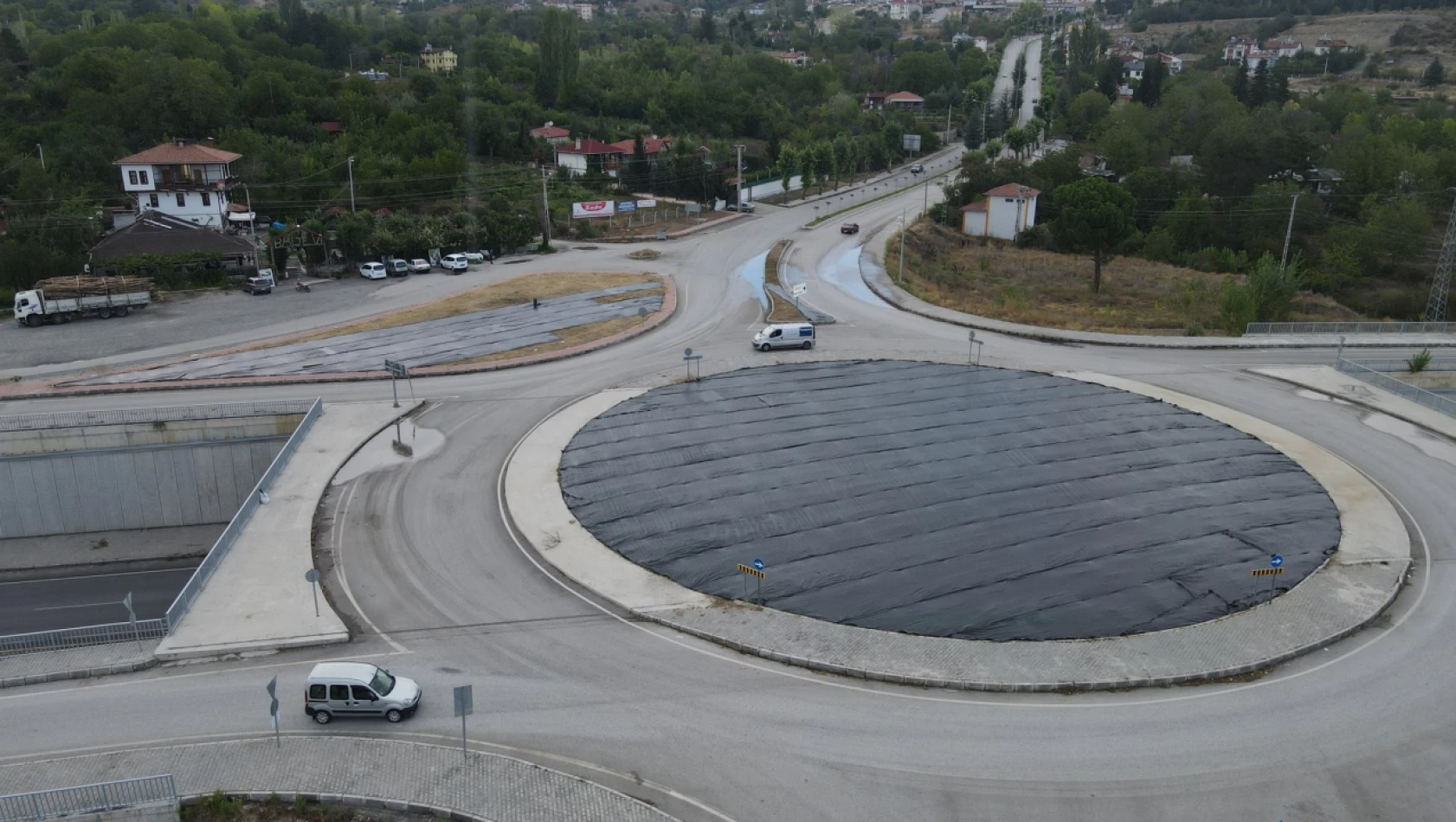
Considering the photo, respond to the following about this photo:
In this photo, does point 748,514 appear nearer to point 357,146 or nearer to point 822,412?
point 822,412

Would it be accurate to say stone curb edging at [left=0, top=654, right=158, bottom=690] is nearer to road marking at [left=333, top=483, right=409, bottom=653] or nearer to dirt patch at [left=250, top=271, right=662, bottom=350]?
road marking at [left=333, top=483, right=409, bottom=653]

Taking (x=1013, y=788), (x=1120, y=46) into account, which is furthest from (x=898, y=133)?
(x=1120, y=46)

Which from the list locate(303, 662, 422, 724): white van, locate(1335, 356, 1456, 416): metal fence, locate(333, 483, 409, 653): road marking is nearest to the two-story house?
locate(333, 483, 409, 653): road marking

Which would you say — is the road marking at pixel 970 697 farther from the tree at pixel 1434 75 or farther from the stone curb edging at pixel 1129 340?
the tree at pixel 1434 75

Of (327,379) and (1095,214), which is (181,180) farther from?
(1095,214)

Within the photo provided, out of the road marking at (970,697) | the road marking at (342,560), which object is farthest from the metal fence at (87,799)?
the road marking at (970,697)

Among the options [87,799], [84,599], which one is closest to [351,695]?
[87,799]
